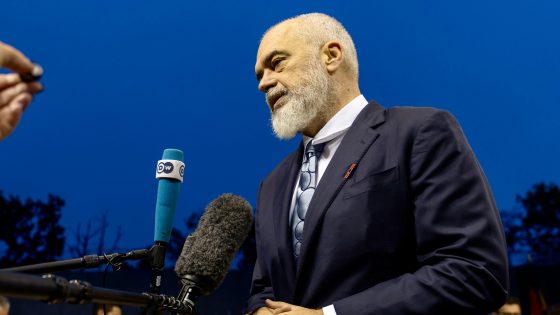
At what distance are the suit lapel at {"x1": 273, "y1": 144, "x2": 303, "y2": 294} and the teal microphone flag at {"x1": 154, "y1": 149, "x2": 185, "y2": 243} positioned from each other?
38 cm

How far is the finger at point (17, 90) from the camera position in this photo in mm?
1036

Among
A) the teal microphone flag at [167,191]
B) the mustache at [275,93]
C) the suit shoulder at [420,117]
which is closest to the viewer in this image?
the teal microphone flag at [167,191]

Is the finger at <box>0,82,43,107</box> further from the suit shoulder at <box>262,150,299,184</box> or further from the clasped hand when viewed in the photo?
the suit shoulder at <box>262,150,299,184</box>

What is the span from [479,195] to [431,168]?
0.16 metres

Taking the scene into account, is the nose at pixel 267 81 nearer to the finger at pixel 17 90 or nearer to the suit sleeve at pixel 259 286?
the suit sleeve at pixel 259 286

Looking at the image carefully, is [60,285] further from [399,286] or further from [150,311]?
[399,286]

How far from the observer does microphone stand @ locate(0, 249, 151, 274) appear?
5.86 feet

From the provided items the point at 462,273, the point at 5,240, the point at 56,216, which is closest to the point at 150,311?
the point at 462,273

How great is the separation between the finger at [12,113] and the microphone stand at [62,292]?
9.6 inches

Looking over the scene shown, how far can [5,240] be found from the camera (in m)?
16.2

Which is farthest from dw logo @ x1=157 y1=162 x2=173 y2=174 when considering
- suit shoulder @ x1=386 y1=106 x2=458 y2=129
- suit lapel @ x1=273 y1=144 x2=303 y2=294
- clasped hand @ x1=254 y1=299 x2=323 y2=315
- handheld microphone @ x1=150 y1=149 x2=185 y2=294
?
suit shoulder @ x1=386 y1=106 x2=458 y2=129

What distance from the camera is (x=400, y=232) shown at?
196 cm

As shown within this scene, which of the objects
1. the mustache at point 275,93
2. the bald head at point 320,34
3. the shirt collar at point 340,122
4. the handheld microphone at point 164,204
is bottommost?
the handheld microphone at point 164,204

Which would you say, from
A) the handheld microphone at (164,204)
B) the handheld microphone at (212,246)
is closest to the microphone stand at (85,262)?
the handheld microphone at (164,204)
